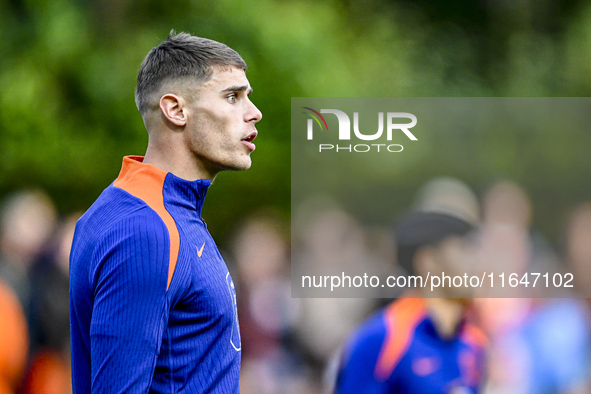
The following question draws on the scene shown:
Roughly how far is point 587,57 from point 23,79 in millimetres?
5717

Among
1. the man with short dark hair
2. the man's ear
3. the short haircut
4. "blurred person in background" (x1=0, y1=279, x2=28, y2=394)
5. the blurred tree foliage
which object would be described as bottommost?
"blurred person in background" (x1=0, y1=279, x2=28, y2=394)

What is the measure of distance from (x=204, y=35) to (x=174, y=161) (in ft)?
13.7

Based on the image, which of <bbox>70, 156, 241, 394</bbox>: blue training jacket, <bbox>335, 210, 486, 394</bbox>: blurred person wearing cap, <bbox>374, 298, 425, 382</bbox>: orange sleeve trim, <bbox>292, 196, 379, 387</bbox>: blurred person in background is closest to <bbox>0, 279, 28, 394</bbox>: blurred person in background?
<bbox>292, 196, 379, 387</bbox>: blurred person in background

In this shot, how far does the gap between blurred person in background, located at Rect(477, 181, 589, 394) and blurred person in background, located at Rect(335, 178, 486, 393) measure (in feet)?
2.46

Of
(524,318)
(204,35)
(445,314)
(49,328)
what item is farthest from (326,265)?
(204,35)

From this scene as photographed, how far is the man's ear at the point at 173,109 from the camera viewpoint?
1774 mm

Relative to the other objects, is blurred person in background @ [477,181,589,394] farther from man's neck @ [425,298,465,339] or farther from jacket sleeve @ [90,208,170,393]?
jacket sleeve @ [90,208,170,393]

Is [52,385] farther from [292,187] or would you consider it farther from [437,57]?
[437,57]

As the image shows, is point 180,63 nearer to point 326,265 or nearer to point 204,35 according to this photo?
point 326,265

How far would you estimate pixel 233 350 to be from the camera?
1.68 metres

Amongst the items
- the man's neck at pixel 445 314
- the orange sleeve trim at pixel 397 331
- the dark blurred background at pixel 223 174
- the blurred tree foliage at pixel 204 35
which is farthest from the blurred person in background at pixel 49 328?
the man's neck at pixel 445 314

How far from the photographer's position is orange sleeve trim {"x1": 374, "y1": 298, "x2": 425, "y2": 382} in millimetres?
3156

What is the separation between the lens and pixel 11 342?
4.42 meters

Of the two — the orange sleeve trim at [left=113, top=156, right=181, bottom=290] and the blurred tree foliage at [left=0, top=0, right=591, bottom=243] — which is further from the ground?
the blurred tree foliage at [left=0, top=0, right=591, bottom=243]
